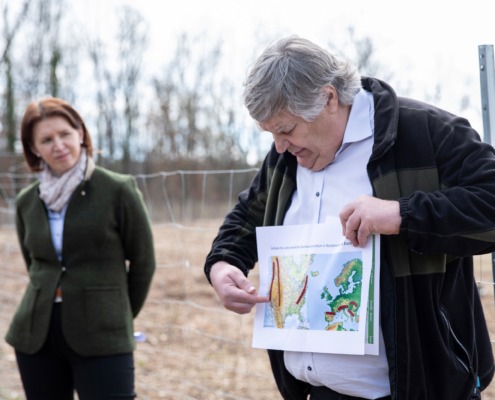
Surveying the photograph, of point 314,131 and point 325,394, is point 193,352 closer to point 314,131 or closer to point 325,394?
point 325,394

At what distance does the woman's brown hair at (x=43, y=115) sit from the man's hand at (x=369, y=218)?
1639mm

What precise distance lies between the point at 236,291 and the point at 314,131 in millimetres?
483

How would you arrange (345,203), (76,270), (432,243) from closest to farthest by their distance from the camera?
(432,243)
(345,203)
(76,270)

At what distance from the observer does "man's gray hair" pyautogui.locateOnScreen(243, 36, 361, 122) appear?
1709 mm

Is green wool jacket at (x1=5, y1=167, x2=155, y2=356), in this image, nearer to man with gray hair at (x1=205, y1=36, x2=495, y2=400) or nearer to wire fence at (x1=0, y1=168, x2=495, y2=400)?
wire fence at (x1=0, y1=168, x2=495, y2=400)

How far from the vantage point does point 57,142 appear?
9.47 ft

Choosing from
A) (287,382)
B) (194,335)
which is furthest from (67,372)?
(194,335)

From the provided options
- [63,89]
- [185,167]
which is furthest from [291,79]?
[63,89]

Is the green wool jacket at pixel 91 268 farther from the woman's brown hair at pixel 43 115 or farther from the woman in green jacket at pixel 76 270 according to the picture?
the woman's brown hair at pixel 43 115

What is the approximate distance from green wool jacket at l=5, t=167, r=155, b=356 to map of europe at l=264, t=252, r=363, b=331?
1059mm

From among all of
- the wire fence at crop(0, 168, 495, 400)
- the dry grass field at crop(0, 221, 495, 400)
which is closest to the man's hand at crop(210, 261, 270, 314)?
the wire fence at crop(0, 168, 495, 400)

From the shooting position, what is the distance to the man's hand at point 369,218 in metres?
1.57

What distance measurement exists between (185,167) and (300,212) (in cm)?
1255

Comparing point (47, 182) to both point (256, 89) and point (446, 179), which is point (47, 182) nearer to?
point (256, 89)
